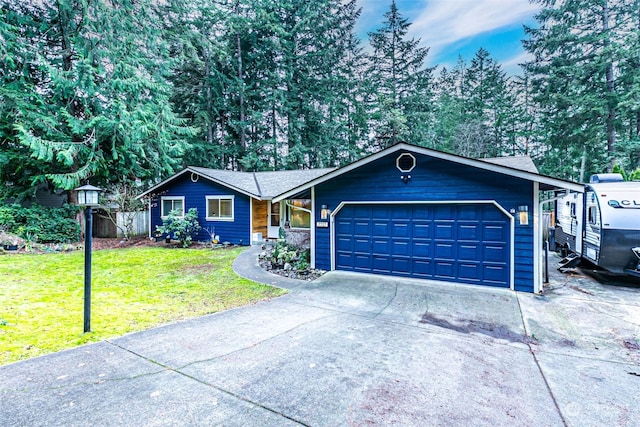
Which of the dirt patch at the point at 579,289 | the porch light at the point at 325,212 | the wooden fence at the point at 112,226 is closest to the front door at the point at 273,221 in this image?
the porch light at the point at 325,212

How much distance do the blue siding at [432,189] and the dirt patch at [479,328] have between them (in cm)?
238

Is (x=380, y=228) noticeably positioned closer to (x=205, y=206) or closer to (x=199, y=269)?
(x=199, y=269)

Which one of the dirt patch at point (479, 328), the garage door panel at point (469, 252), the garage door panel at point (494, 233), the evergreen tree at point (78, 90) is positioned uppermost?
the evergreen tree at point (78, 90)

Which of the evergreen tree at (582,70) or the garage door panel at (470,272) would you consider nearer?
the garage door panel at (470,272)

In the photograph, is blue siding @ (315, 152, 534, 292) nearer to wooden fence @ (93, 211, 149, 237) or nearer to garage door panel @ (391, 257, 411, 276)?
garage door panel @ (391, 257, 411, 276)

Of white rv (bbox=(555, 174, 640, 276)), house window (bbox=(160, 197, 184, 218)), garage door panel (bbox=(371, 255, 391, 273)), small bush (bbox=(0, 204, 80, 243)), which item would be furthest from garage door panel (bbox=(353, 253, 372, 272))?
small bush (bbox=(0, 204, 80, 243))

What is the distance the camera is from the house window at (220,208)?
44.6 ft

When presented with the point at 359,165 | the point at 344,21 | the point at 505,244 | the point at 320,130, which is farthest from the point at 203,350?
the point at 344,21

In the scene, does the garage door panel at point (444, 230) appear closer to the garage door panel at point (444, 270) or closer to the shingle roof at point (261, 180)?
the garage door panel at point (444, 270)

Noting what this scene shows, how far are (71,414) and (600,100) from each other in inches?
945

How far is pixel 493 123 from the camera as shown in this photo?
1098 inches

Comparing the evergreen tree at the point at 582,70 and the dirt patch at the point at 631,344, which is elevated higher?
the evergreen tree at the point at 582,70

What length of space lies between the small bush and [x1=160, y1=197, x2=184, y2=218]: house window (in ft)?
11.2

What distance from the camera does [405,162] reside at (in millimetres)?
7375
